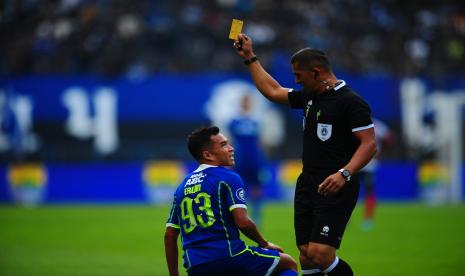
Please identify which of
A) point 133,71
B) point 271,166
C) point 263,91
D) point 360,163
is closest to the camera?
point 360,163

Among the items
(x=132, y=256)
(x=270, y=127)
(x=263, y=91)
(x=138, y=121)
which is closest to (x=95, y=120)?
(x=138, y=121)

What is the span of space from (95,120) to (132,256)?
14026 millimetres

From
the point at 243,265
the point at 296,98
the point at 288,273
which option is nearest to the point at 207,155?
the point at 243,265

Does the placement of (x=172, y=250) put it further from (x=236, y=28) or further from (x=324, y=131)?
(x=236, y=28)

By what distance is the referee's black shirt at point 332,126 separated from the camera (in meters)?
6.60

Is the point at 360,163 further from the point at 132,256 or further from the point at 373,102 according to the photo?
the point at 373,102

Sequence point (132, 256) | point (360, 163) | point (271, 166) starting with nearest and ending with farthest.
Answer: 1. point (360, 163)
2. point (132, 256)
3. point (271, 166)

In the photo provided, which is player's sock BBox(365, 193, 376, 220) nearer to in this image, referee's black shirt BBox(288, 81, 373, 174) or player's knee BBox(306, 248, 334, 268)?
referee's black shirt BBox(288, 81, 373, 174)

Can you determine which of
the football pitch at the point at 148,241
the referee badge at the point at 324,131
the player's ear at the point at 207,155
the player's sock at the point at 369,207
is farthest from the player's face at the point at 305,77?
the player's sock at the point at 369,207

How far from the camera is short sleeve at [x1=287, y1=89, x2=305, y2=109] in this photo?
7.14m

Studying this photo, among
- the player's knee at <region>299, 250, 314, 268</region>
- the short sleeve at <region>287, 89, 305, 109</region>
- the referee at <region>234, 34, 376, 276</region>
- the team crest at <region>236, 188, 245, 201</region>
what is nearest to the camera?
the team crest at <region>236, 188, 245, 201</region>

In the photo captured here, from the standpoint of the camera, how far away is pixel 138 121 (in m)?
25.3

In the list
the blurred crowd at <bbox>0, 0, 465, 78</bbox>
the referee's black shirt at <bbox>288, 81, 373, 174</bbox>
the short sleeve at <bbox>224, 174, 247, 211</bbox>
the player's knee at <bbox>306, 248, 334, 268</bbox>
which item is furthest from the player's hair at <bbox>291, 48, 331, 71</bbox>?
the blurred crowd at <bbox>0, 0, 465, 78</bbox>

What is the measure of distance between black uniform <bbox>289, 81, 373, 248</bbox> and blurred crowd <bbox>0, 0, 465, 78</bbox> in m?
18.5
